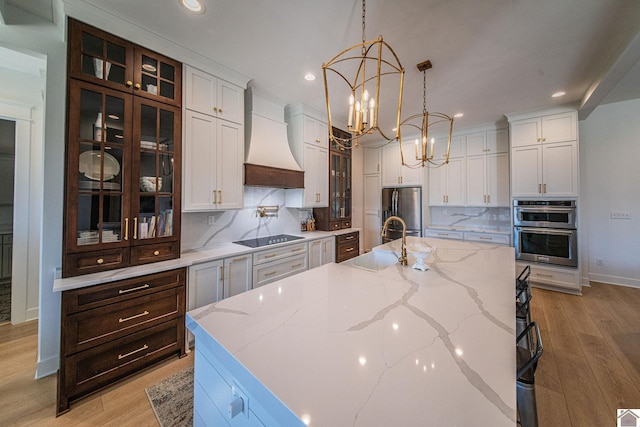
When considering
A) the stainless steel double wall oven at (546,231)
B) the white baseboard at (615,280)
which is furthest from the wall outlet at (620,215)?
the stainless steel double wall oven at (546,231)

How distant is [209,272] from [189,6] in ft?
7.03

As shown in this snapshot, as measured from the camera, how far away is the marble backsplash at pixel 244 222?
2662 millimetres

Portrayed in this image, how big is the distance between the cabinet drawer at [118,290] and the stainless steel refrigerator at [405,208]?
398 centimetres

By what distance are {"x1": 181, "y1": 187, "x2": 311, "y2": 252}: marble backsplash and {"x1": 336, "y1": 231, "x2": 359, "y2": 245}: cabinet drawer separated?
2.33 ft

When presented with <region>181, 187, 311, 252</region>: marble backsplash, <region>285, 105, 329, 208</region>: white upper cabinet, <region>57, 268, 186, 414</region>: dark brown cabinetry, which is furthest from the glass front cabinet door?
<region>285, 105, 329, 208</region>: white upper cabinet

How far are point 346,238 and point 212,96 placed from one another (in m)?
2.77

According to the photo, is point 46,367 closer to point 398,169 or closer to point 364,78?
point 364,78

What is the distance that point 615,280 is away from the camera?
147 inches

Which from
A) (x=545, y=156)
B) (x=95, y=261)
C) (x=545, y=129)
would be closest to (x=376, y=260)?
(x=95, y=261)

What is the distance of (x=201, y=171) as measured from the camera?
235 cm

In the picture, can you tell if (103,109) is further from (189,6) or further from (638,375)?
(638,375)

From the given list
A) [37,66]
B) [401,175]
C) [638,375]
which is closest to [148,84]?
[37,66]

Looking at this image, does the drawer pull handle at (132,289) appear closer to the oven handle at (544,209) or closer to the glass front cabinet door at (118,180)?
the glass front cabinet door at (118,180)

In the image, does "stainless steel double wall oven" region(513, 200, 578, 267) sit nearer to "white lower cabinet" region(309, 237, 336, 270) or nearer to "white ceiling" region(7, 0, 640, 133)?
"white ceiling" region(7, 0, 640, 133)
